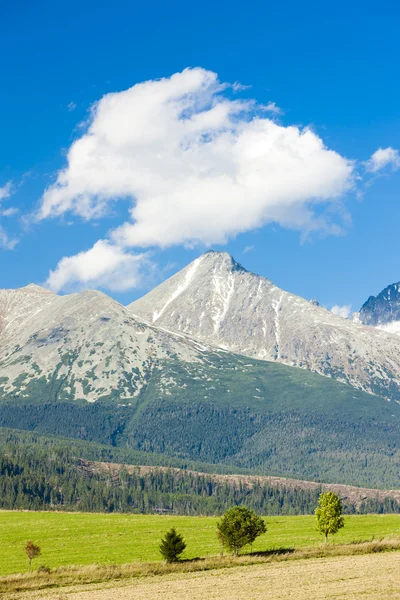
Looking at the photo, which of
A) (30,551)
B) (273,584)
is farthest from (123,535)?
(273,584)

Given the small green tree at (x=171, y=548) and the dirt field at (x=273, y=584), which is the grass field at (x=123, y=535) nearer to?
the small green tree at (x=171, y=548)

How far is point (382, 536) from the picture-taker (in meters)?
115

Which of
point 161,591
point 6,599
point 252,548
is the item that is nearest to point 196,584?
point 161,591

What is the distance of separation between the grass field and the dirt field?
15.7m

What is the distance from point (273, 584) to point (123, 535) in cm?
4933

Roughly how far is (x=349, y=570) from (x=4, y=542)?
60034mm

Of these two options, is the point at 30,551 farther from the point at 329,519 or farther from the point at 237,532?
the point at 329,519

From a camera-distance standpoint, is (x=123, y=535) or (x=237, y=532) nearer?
(x=237, y=532)

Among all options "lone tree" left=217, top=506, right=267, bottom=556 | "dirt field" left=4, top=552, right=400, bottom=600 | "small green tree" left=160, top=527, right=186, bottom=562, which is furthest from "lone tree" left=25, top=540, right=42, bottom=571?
"lone tree" left=217, top=506, right=267, bottom=556

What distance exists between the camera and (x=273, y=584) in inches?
3076

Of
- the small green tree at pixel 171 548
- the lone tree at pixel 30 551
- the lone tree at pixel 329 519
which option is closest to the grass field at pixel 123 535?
the lone tree at pixel 30 551

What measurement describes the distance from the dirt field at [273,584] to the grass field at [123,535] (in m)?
15.7

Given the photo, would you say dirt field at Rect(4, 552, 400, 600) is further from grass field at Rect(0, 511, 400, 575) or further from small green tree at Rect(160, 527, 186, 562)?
grass field at Rect(0, 511, 400, 575)

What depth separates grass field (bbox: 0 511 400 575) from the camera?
104250 mm
